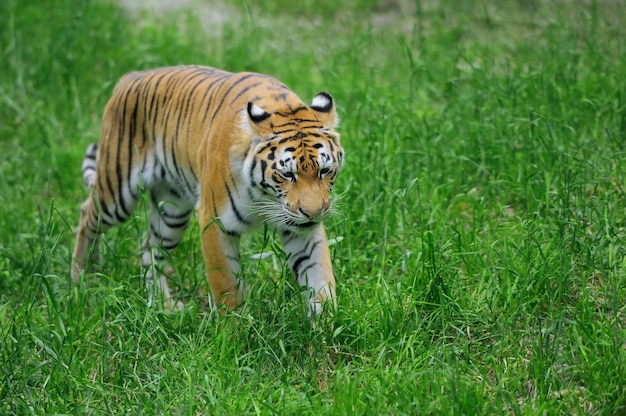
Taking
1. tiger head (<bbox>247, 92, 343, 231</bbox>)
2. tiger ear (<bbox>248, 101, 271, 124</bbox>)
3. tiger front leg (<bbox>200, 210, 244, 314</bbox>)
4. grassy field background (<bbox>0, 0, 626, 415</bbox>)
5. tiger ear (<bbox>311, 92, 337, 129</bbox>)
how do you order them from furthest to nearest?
tiger front leg (<bbox>200, 210, 244, 314</bbox>) < tiger ear (<bbox>311, 92, 337, 129</bbox>) < tiger ear (<bbox>248, 101, 271, 124</bbox>) < tiger head (<bbox>247, 92, 343, 231</bbox>) < grassy field background (<bbox>0, 0, 626, 415</bbox>)

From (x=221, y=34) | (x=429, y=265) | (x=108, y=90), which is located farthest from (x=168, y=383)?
(x=221, y=34)

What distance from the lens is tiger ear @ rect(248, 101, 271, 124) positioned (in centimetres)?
391

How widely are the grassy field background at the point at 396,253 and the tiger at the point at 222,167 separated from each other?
0.15 m

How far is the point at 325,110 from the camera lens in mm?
4043

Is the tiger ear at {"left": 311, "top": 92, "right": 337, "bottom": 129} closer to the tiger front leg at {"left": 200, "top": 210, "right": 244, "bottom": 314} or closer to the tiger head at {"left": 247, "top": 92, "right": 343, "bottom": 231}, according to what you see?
the tiger head at {"left": 247, "top": 92, "right": 343, "bottom": 231}

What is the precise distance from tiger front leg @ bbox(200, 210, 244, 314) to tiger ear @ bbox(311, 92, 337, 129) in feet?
2.26

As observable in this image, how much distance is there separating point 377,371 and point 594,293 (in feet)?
3.71

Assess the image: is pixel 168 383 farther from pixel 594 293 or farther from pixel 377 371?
pixel 594 293

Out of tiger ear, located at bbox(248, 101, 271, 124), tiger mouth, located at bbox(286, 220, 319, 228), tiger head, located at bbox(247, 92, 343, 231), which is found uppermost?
tiger ear, located at bbox(248, 101, 271, 124)

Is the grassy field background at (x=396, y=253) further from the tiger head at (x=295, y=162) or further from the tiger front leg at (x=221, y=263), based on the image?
the tiger head at (x=295, y=162)

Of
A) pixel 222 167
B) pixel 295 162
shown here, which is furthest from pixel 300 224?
pixel 222 167

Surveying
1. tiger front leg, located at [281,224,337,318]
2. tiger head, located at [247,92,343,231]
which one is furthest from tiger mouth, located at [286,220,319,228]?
tiger front leg, located at [281,224,337,318]

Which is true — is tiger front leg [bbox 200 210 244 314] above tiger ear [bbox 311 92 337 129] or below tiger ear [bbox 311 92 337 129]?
below

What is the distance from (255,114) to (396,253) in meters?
1.18
